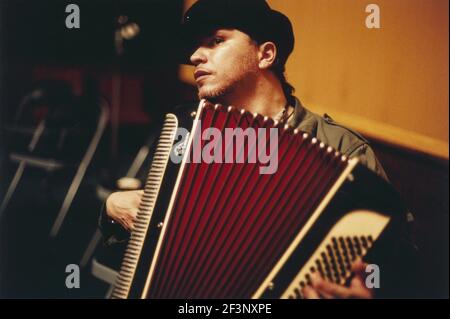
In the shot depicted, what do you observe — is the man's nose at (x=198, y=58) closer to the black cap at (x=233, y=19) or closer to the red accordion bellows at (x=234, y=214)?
the black cap at (x=233, y=19)

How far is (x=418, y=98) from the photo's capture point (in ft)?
6.68

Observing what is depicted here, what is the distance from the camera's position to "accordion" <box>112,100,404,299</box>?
1109 millimetres

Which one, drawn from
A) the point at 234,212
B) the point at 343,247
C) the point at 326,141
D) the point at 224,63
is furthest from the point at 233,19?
the point at 343,247

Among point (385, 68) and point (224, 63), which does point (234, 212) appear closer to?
point (224, 63)

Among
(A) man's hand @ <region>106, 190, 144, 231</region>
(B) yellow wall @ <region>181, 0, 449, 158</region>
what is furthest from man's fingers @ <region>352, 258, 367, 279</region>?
(B) yellow wall @ <region>181, 0, 449, 158</region>

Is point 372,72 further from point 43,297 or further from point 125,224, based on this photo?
point 43,297

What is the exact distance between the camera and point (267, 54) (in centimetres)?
152

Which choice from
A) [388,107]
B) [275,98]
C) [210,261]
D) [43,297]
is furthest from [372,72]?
[43,297]

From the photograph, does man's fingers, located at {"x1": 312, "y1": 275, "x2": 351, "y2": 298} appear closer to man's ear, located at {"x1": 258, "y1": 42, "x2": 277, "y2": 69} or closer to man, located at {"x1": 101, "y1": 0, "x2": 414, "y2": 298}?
man, located at {"x1": 101, "y1": 0, "x2": 414, "y2": 298}

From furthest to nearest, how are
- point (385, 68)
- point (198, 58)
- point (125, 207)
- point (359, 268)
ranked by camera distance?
point (385, 68) < point (198, 58) < point (125, 207) < point (359, 268)

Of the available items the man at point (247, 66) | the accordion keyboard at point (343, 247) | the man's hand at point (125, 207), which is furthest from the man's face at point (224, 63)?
the accordion keyboard at point (343, 247)

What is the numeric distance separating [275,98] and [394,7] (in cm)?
64

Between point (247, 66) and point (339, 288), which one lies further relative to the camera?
point (247, 66)

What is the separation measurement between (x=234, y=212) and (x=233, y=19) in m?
0.62
